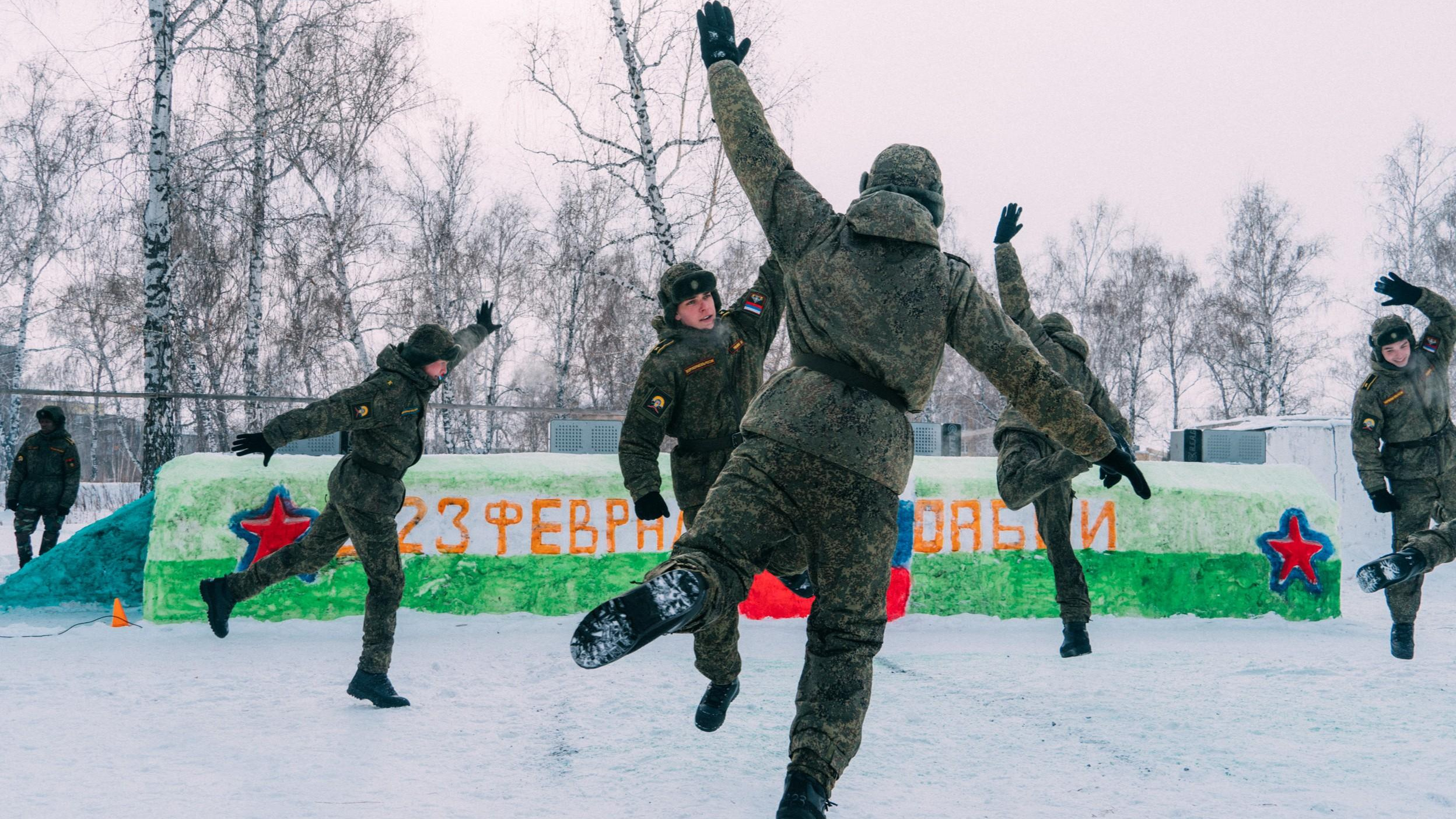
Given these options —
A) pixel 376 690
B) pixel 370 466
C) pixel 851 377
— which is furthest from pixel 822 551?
pixel 370 466

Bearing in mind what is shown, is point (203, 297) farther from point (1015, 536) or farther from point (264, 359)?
point (1015, 536)

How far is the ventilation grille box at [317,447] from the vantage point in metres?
6.36

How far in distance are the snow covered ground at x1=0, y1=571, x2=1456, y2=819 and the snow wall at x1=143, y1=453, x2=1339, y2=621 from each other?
408 millimetres

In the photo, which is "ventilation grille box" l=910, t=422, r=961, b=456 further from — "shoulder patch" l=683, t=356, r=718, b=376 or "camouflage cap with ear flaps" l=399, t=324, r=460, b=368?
"camouflage cap with ear flaps" l=399, t=324, r=460, b=368

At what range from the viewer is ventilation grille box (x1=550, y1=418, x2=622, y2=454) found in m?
6.91

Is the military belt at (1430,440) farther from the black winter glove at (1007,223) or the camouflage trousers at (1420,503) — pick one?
the black winter glove at (1007,223)

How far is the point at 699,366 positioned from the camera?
3836mm

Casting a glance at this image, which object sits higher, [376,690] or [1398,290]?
[1398,290]

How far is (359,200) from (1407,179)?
1024 inches

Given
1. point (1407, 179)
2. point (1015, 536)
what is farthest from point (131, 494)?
point (1407, 179)

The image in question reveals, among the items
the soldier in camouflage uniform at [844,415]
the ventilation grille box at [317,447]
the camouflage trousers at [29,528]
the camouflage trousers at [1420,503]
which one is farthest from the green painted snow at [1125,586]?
the camouflage trousers at [29,528]

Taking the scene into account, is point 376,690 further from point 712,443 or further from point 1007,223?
point 1007,223

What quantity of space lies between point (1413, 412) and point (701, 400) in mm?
4518

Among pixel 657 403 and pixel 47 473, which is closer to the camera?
pixel 657 403
